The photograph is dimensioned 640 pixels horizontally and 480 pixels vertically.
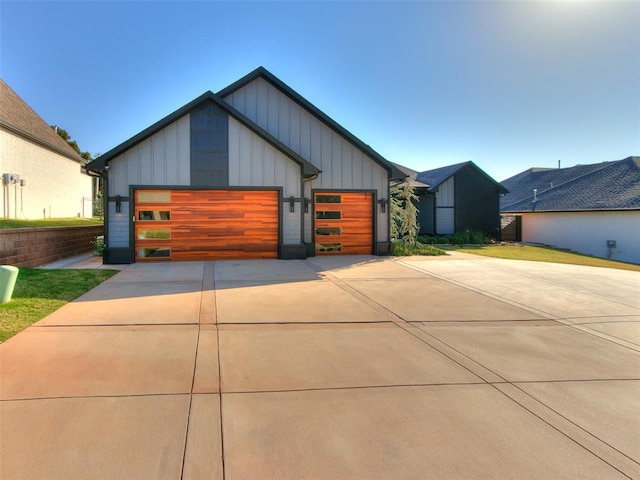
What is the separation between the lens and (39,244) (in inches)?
416

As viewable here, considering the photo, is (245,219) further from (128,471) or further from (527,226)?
(527,226)

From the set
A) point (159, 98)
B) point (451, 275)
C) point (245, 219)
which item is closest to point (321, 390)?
point (451, 275)

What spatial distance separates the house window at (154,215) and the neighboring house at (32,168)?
7.80 m

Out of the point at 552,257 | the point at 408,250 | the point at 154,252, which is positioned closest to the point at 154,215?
the point at 154,252

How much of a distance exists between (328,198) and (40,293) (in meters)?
9.24

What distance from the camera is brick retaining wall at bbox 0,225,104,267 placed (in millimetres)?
9109

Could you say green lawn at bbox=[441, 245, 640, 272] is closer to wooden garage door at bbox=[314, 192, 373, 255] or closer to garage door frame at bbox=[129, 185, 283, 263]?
wooden garage door at bbox=[314, 192, 373, 255]

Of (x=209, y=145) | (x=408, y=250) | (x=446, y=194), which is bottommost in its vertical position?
(x=408, y=250)

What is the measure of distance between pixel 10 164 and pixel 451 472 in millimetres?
20022

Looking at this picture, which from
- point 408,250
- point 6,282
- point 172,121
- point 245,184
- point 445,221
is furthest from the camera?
point 445,221

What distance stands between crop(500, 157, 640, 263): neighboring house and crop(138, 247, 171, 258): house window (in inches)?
914

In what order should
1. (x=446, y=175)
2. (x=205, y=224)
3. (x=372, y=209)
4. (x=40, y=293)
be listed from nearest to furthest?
1. (x=40, y=293)
2. (x=205, y=224)
3. (x=372, y=209)
4. (x=446, y=175)

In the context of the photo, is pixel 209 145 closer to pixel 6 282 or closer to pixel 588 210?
pixel 6 282

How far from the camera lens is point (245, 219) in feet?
41.4
